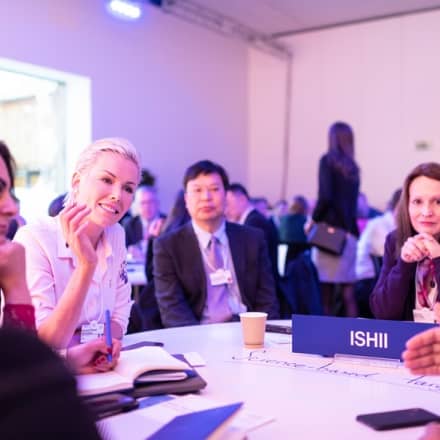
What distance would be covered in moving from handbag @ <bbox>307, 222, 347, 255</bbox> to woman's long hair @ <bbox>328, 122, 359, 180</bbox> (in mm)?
470

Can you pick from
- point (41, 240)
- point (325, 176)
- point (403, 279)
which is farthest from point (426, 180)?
point (325, 176)

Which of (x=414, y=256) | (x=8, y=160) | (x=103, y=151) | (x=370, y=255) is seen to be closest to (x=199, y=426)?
(x=8, y=160)

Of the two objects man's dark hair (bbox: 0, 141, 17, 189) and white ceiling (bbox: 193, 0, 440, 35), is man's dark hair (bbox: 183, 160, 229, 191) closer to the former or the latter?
man's dark hair (bbox: 0, 141, 17, 189)

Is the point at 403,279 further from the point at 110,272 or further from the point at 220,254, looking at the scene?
the point at 110,272

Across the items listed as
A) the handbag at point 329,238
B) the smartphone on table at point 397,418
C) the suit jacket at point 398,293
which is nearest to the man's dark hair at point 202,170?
the suit jacket at point 398,293

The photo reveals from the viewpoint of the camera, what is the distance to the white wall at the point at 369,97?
26.6 ft

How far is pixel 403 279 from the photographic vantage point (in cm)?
227

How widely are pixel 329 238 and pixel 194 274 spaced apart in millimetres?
2471

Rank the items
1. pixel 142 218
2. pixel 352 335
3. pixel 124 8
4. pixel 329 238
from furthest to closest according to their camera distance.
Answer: pixel 124 8, pixel 142 218, pixel 329 238, pixel 352 335

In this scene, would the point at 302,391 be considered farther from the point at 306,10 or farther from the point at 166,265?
the point at 306,10

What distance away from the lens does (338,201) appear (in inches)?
198

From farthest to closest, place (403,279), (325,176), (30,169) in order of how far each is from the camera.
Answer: (30,169)
(325,176)
(403,279)

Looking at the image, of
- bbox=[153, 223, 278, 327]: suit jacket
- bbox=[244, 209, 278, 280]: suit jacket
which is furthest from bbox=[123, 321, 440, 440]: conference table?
bbox=[244, 209, 278, 280]: suit jacket

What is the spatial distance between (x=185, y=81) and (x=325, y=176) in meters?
3.67
